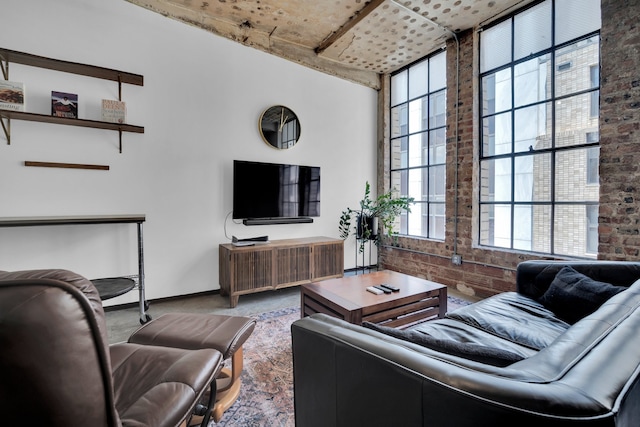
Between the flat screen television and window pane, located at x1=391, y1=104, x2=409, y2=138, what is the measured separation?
155 centimetres

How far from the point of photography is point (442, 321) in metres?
1.77

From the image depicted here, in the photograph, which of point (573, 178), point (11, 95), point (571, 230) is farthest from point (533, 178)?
point (11, 95)

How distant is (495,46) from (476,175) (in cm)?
151

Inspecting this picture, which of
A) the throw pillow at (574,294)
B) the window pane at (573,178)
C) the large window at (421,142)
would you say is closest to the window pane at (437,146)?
the large window at (421,142)

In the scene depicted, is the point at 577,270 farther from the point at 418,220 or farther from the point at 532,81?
the point at 418,220

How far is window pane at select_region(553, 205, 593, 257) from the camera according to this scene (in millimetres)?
2781

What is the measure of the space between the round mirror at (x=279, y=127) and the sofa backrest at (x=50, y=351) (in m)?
3.29

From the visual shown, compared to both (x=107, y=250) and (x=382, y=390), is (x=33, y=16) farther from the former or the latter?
(x=382, y=390)

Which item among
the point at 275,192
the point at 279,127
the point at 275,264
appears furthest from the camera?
the point at 279,127

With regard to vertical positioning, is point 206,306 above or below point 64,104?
below

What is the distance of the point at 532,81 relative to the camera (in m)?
3.14

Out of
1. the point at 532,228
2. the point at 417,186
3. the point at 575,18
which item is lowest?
the point at 532,228

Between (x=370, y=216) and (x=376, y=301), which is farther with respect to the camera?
(x=370, y=216)

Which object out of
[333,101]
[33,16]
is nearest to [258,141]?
[333,101]
